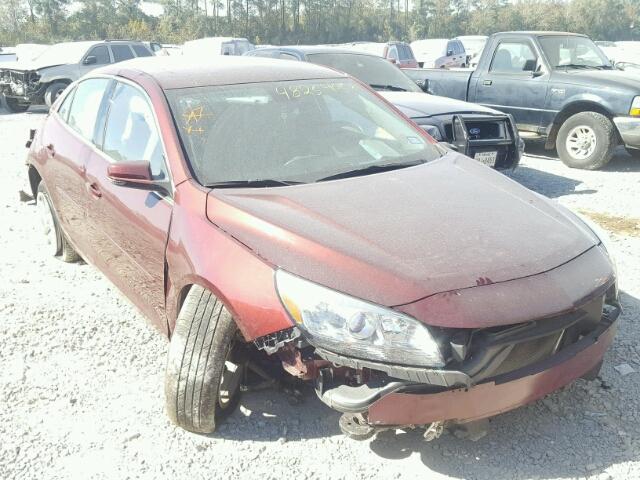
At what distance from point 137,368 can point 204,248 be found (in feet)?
3.68

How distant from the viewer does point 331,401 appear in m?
2.38

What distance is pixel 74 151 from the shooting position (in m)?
4.12

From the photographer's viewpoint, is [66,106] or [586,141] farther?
[586,141]

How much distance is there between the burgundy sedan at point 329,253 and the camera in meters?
2.32

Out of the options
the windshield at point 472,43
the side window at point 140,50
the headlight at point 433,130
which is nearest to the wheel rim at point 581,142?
the headlight at point 433,130

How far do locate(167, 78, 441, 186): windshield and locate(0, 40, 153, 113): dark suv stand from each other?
11713 millimetres

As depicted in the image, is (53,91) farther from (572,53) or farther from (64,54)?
(572,53)

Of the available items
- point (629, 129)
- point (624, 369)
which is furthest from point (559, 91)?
point (624, 369)

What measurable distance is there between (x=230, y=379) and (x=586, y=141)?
23.1 feet

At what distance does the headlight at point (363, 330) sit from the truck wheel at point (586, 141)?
693 cm

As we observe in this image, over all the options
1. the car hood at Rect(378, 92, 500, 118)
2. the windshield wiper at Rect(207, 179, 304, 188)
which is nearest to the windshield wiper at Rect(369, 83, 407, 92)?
the car hood at Rect(378, 92, 500, 118)

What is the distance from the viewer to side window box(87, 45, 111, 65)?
14594 millimetres

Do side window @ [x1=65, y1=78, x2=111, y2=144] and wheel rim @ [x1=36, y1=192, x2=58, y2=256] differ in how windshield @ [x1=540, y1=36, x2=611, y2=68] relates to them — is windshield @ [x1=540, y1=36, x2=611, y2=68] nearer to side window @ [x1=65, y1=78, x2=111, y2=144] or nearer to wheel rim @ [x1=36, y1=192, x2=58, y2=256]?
side window @ [x1=65, y1=78, x2=111, y2=144]

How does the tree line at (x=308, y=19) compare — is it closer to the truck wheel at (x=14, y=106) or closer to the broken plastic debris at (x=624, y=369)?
the truck wheel at (x=14, y=106)
